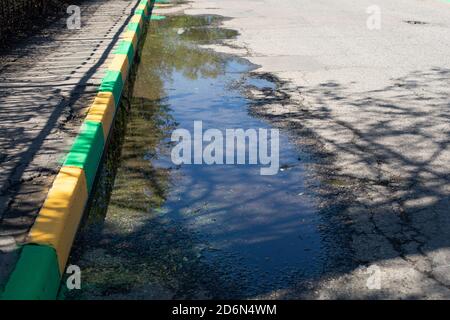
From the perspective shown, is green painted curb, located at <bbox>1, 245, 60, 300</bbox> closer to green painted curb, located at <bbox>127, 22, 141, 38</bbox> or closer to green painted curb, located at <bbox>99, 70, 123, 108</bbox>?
green painted curb, located at <bbox>99, 70, 123, 108</bbox>

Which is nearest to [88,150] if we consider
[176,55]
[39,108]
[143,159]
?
[143,159]

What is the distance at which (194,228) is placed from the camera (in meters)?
3.79

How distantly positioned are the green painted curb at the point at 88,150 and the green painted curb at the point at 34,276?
1.15 meters

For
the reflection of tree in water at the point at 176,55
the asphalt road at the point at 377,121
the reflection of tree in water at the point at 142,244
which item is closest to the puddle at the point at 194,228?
the reflection of tree in water at the point at 142,244

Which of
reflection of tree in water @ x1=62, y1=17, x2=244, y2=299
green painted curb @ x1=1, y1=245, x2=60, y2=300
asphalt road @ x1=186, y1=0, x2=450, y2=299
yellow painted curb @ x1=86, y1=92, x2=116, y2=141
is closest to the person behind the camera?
green painted curb @ x1=1, y1=245, x2=60, y2=300

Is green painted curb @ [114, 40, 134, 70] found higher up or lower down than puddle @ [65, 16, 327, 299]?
higher up

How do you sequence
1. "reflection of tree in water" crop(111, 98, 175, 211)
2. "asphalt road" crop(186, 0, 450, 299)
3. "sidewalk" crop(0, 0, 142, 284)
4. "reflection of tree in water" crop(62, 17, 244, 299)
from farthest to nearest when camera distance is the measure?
1. "reflection of tree in water" crop(111, 98, 175, 211)
2. "sidewalk" crop(0, 0, 142, 284)
3. "asphalt road" crop(186, 0, 450, 299)
4. "reflection of tree in water" crop(62, 17, 244, 299)

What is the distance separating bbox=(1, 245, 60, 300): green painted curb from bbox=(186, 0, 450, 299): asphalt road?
3.98ft

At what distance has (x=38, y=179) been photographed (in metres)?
4.34

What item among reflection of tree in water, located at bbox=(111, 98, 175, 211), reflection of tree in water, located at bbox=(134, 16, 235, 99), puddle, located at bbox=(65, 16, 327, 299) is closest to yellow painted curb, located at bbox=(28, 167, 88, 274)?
puddle, located at bbox=(65, 16, 327, 299)

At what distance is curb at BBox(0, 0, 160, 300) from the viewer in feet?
9.75

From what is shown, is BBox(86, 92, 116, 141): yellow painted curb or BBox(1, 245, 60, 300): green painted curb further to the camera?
BBox(86, 92, 116, 141): yellow painted curb

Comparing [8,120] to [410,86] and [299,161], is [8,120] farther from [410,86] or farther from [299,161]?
[410,86]

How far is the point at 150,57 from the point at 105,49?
75cm
